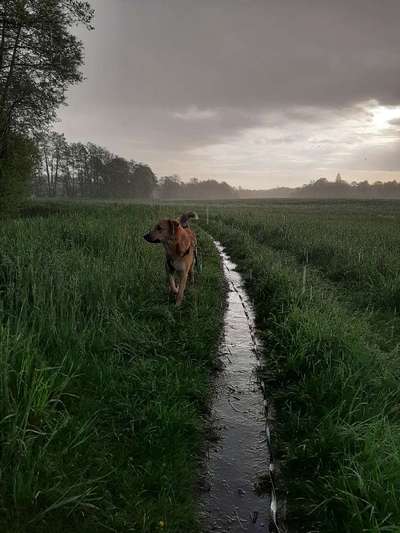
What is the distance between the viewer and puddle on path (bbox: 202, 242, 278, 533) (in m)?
2.89

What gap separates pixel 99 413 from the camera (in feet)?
11.8

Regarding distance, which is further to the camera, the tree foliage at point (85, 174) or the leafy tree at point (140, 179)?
the leafy tree at point (140, 179)

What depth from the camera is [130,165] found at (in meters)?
110

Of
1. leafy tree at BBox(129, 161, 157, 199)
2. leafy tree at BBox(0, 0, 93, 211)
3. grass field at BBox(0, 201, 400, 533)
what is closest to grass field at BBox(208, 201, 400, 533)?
grass field at BBox(0, 201, 400, 533)

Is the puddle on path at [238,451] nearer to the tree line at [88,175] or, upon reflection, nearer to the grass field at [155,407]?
the grass field at [155,407]

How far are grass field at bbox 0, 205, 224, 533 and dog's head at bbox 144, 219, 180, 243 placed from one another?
5.51 feet

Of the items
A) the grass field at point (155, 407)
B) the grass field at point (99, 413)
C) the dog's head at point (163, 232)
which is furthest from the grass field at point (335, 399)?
the dog's head at point (163, 232)

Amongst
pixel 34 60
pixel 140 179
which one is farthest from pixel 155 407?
pixel 140 179

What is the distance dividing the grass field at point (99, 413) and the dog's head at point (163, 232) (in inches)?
66.1

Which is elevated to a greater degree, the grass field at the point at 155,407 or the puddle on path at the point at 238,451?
the grass field at the point at 155,407

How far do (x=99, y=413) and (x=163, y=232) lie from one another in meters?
4.61

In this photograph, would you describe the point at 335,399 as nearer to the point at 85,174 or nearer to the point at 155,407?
the point at 155,407

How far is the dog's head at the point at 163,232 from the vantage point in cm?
758

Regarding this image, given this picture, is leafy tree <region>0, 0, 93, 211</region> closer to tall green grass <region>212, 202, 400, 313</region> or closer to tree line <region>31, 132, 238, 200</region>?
tall green grass <region>212, 202, 400, 313</region>
